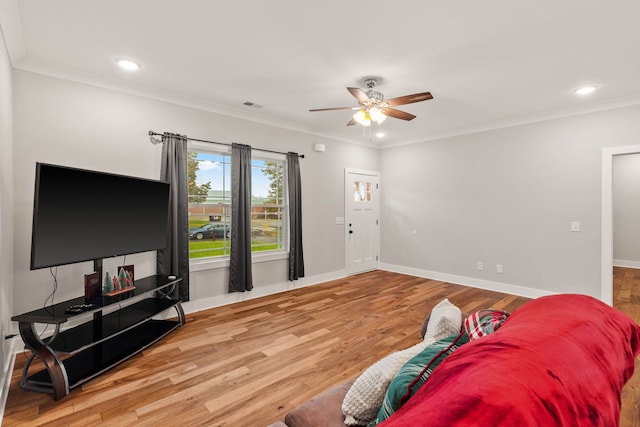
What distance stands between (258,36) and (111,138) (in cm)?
207

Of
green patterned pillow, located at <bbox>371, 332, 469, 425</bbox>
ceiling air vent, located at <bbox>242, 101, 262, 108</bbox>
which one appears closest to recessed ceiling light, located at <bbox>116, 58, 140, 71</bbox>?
ceiling air vent, located at <bbox>242, 101, 262, 108</bbox>

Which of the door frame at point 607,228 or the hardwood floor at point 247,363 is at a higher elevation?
the door frame at point 607,228

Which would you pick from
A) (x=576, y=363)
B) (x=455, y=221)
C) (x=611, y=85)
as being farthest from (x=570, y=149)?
(x=576, y=363)

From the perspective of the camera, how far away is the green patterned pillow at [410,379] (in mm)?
894

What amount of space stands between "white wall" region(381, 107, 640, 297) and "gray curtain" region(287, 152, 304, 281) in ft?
7.87

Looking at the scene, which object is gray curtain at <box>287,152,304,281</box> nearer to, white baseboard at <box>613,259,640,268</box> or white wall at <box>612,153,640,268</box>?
white wall at <box>612,153,640,268</box>

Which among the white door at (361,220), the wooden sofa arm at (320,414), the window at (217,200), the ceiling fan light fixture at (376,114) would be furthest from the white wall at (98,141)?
the wooden sofa arm at (320,414)

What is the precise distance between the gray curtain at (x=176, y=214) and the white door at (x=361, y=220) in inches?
121

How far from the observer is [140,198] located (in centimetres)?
317

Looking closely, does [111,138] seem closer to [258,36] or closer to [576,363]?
[258,36]

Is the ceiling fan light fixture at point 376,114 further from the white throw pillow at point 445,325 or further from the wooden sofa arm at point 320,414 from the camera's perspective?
the wooden sofa arm at point 320,414

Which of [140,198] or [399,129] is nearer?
[140,198]

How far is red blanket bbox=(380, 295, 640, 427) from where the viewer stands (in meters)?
0.54

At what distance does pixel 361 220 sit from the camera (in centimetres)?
629
